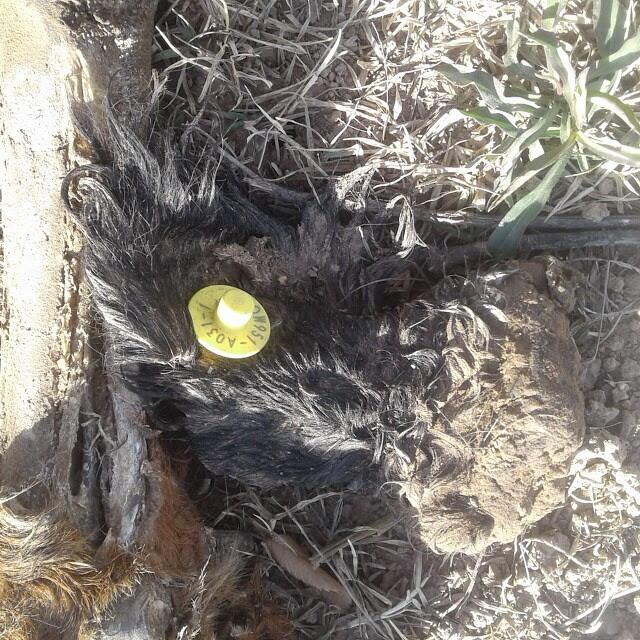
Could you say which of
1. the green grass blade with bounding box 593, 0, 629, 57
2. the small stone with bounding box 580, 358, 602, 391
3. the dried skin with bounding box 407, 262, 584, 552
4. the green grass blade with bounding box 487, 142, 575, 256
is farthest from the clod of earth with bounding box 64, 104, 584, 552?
the green grass blade with bounding box 593, 0, 629, 57

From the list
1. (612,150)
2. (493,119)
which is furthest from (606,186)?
(493,119)

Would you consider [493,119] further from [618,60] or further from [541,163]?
[618,60]

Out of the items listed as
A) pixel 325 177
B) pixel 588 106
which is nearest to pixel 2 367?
pixel 325 177

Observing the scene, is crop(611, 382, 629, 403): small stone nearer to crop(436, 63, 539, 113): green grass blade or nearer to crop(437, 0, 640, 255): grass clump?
crop(437, 0, 640, 255): grass clump

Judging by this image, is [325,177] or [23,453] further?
[325,177]

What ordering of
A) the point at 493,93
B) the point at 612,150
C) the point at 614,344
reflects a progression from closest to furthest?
the point at 612,150 < the point at 493,93 < the point at 614,344

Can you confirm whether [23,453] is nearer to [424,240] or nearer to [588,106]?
[424,240]
